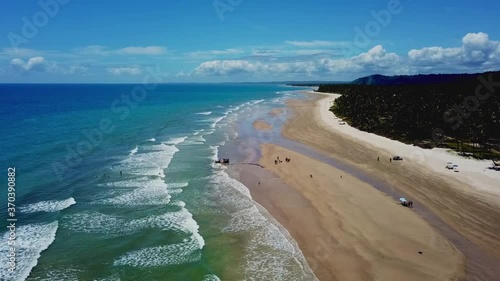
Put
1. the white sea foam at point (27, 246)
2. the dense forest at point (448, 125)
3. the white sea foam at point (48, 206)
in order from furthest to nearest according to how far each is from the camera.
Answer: the dense forest at point (448, 125) < the white sea foam at point (48, 206) < the white sea foam at point (27, 246)

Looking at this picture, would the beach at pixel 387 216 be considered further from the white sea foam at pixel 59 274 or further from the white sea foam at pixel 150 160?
the white sea foam at pixel 59 274

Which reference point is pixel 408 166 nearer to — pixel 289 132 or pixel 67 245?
A: pixel 289 132

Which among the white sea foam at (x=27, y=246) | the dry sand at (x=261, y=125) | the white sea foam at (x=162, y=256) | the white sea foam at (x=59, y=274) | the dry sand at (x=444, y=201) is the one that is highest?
the white sea foam at (x=27, y=246)

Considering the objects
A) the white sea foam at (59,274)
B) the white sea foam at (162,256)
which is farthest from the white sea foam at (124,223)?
the white sea foam at (59,274)

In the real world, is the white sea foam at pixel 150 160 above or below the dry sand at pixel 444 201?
above

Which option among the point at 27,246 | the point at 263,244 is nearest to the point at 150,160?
the point at 27,246

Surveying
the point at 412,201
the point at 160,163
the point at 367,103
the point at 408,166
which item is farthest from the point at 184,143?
the point at 367,103

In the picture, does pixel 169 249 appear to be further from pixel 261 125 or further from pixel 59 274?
pixel 261 125
